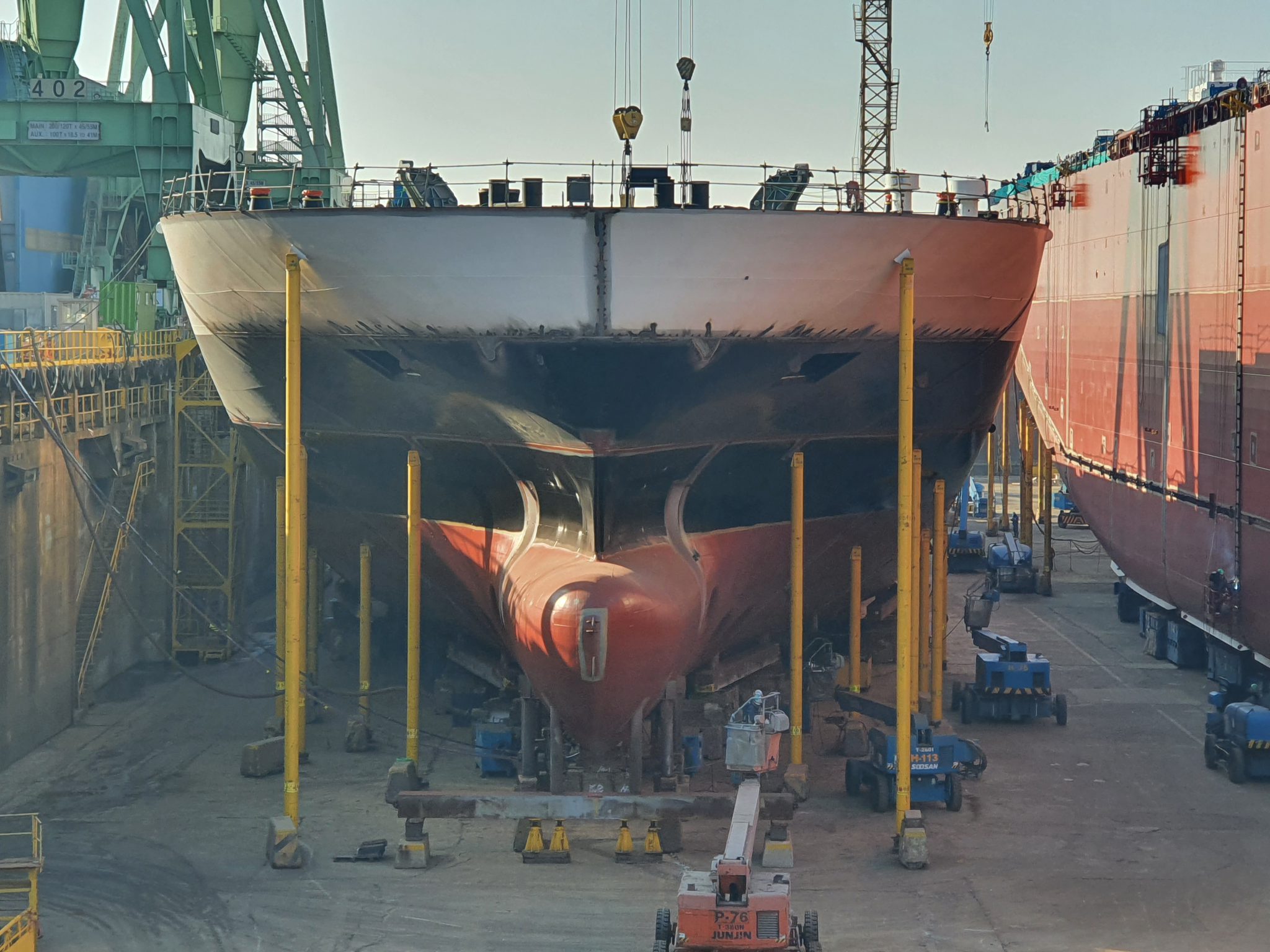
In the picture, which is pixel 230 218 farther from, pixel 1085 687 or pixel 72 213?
pixel 72 213

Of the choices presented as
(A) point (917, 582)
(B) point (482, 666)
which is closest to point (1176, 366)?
(A) point (917, 582)

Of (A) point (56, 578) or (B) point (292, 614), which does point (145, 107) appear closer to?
(A) point (56, 578)

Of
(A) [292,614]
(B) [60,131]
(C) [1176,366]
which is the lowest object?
(A) [292,614]

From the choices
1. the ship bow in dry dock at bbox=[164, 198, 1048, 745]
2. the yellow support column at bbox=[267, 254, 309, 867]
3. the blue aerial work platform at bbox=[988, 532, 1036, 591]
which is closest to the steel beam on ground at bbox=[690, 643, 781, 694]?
the ship bow in dry dock at bbox=[164, 198, 1048, 745]

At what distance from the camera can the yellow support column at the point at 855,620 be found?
16.8 meters

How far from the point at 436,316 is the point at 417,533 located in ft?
6.73

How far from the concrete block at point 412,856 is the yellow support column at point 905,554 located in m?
4.00

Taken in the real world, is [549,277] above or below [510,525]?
above

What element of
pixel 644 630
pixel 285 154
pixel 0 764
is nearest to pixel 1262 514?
pixel 644 630

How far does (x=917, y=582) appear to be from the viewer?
17531 mm

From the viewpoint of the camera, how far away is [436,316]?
14.9 meters

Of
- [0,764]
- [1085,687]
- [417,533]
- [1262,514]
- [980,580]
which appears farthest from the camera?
[980,580]

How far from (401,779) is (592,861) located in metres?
2.37

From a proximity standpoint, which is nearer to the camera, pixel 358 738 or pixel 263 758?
pixel 263 758
